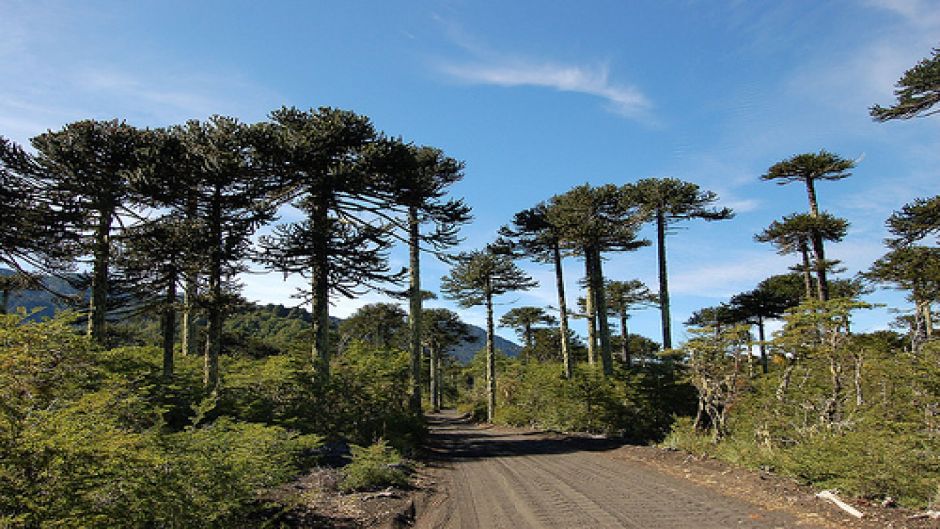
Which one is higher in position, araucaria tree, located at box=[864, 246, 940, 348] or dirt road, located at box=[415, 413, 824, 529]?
araucaria tree, located at box=[864, 246, 940, 348]

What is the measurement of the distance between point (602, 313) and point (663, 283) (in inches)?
139

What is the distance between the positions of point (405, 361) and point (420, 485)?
28.1 ft

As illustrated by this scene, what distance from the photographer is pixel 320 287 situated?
51.0 feet

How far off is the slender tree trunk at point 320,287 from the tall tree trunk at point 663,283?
14887 millimetres

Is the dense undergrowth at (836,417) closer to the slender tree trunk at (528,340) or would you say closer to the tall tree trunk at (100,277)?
the tall tree trunk at (100,277)

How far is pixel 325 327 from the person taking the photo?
15.5 meters

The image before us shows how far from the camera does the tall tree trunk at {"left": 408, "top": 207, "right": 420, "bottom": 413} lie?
62.4ft

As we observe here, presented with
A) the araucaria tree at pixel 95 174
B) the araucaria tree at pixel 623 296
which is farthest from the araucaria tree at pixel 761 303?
the araucaria tree at pixel 95 174

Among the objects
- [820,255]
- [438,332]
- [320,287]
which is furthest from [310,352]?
[438,332]

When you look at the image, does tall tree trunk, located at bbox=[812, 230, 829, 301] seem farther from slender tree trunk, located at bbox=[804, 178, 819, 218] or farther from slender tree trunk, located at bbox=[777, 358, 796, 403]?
slender tree trunk, located at bbox=[777, 358, 796, 403]

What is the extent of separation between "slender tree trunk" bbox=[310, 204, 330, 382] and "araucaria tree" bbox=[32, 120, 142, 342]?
5305 mm

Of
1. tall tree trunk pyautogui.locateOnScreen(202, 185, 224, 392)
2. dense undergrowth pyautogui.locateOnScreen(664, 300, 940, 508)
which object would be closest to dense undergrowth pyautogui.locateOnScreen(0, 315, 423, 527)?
tall tree trunk pyautogui.locateOnScreen(202, 185, 224, 392)

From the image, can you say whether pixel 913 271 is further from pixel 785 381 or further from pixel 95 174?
pixel 95 174

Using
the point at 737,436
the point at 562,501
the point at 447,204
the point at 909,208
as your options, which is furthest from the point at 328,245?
the point at 909,208
